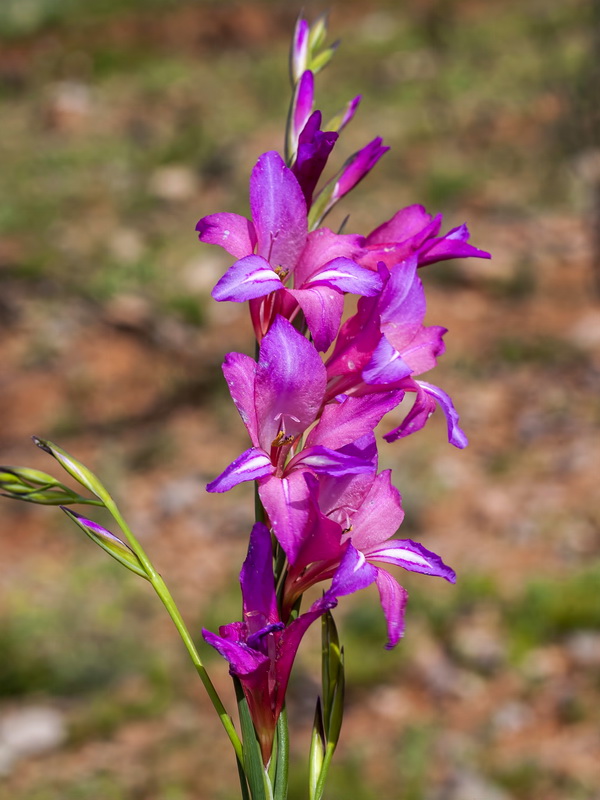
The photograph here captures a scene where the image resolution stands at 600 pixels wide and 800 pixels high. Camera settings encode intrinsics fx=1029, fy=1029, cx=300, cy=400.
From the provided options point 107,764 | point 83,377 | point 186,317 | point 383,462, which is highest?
point 186,317

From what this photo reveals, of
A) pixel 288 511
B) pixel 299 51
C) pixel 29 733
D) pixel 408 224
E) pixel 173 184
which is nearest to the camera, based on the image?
pixel 288 511

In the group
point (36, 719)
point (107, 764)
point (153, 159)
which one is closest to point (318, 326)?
point (107, 764)

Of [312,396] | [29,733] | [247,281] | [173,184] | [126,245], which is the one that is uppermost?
[173,184]

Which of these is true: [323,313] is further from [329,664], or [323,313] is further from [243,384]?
[329,664]

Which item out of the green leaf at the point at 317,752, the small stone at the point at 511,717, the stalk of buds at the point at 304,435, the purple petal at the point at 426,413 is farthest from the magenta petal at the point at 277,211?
the small stone at the point at 511,717

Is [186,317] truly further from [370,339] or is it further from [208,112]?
[370,339]

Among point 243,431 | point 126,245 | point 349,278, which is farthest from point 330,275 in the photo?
point 126,245

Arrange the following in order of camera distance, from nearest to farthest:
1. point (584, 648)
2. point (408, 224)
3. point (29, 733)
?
point (408, 224)
point (29, 733)
point (584, 648)

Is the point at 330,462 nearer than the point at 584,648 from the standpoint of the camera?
Yes
